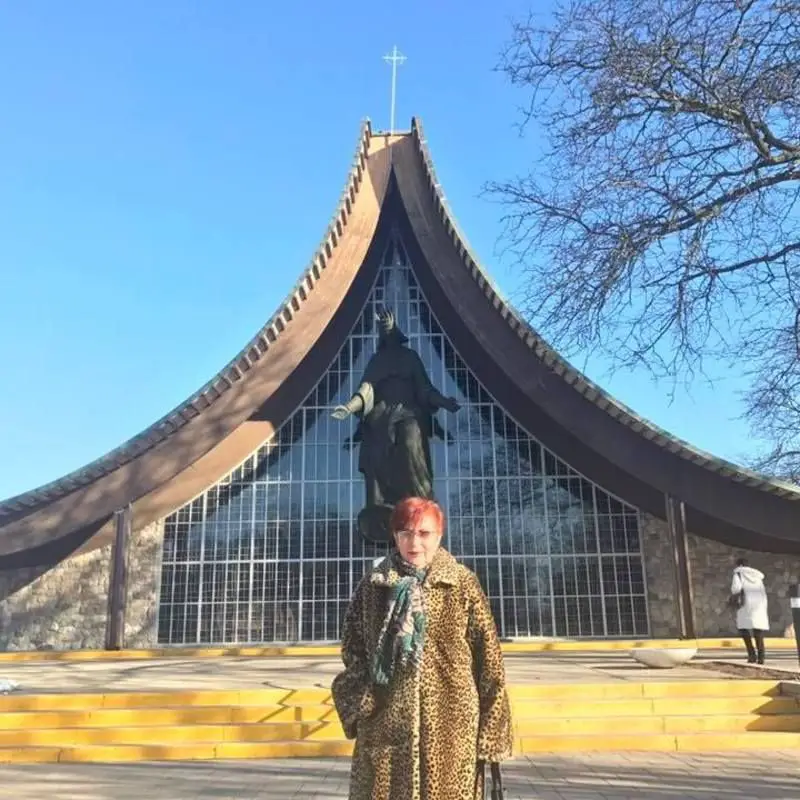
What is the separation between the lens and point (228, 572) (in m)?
13.7

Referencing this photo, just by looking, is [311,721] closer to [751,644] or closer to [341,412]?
[341,412]

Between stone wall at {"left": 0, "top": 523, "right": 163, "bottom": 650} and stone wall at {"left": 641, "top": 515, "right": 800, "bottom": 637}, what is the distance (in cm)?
868

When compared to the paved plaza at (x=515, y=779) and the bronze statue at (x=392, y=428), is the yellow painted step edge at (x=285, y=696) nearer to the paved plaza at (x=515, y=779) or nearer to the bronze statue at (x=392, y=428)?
the paved plaza at (x=515, y=779)

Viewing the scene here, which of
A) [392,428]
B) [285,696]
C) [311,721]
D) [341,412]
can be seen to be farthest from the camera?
[392,428]

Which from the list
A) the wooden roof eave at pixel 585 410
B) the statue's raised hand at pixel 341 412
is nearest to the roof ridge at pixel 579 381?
the wooden roof eave at pixel 585 410

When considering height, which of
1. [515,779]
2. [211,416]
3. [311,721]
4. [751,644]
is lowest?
[515,779]

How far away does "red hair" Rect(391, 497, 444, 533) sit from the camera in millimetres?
2131

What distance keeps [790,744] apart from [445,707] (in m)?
4.06

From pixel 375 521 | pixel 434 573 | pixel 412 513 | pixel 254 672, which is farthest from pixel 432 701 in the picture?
pixel 375 521

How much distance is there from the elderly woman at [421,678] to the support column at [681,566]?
1051 centimetres

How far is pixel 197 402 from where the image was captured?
13.1 meters

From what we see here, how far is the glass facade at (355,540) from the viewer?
13.4 metres

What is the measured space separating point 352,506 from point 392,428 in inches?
184

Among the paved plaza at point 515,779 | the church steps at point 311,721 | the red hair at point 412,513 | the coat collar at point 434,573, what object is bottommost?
the paved plaza at point 515,779
